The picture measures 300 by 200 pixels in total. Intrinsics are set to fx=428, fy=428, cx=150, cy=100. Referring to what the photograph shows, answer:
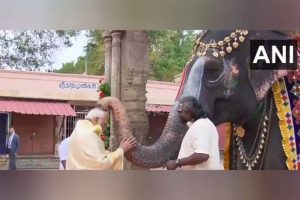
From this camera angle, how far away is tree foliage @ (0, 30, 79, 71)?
226 cm

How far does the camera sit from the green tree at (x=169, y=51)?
2.26 meters

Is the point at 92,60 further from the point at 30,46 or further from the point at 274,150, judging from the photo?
the point at 274,150

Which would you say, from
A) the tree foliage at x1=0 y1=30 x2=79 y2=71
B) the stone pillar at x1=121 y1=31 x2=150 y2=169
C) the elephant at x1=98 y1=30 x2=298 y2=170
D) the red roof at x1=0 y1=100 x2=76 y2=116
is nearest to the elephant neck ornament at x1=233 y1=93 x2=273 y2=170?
the elephant at x1=98 y1=30 x2=298 y2=170

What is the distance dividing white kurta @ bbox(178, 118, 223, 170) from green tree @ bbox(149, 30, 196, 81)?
298 millimetres

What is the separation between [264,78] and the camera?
90.8 inches

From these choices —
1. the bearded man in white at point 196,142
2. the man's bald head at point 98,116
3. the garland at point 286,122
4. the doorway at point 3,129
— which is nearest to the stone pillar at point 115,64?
the man's bald head at point 98,116

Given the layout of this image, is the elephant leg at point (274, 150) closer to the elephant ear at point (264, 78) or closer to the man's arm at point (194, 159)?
the elephant ear at point (264, 78)

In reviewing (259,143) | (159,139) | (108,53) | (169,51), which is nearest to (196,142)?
(159,139)

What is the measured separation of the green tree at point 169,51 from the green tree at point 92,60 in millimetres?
267

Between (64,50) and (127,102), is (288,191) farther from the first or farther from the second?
(64,50)

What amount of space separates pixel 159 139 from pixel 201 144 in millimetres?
225

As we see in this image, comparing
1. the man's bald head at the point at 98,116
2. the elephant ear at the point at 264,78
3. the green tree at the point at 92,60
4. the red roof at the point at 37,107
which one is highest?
the green tree at the point at 92,60

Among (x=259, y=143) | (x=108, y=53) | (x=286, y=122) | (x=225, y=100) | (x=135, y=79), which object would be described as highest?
(x=108, y=53)

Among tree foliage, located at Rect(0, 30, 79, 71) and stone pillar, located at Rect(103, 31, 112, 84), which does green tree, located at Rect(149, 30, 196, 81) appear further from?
tree foliage, located at Rect(0, 30, 79, 71)
